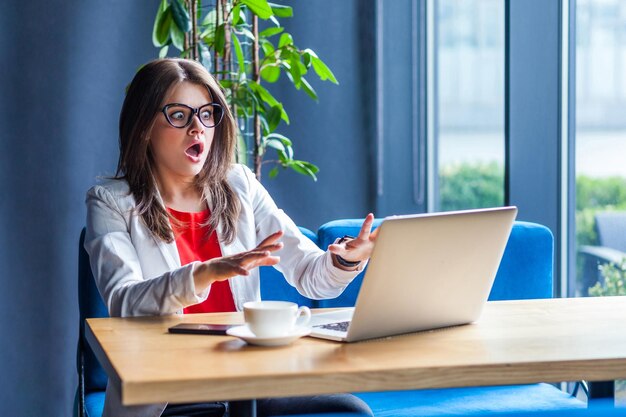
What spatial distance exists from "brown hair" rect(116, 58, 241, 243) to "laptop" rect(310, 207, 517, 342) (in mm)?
604

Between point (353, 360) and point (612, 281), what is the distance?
1.85 metres

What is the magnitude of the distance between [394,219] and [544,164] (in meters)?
1.85

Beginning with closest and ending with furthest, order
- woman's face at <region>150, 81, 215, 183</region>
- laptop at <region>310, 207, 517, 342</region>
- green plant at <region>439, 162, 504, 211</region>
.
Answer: laptop at <region>310, 207, 517, 342</region> < woman's face at <region>150, 81, 215, 183</region> < green plant at <region>439, 162, 504, 211</region>

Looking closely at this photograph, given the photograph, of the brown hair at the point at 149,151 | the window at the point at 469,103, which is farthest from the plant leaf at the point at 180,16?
the window at the point at 469,103

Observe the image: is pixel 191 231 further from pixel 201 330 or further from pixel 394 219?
pixel 394 219

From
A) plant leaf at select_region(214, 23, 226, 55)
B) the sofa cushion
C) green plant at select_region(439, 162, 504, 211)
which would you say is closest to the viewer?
the sofa cushion

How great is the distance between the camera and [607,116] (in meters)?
2.96

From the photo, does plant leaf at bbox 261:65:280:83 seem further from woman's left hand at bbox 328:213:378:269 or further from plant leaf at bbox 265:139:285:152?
woman's left hand at bbox 328:213:378:269

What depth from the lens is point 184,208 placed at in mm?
2246

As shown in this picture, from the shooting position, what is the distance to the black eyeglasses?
2168 millimetres

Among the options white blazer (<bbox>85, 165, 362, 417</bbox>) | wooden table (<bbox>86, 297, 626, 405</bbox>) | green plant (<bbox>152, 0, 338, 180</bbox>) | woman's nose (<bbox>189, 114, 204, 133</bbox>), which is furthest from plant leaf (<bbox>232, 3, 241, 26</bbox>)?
wooden table (<bbox>86, 297, 626, 405</bbox>)

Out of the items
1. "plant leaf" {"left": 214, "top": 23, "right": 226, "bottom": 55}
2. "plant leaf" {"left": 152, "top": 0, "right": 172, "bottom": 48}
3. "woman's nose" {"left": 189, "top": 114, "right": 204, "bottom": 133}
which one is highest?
"plant leaf" {"left": 152, "top": 0, "right": 172, "bottom": 48}

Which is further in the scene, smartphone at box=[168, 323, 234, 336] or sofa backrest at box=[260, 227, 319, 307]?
sofa backrest at box=[260, 227, 319, 307]

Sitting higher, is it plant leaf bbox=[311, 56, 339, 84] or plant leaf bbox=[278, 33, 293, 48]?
plant leaf bbox=[278, 33, 293, 48]
